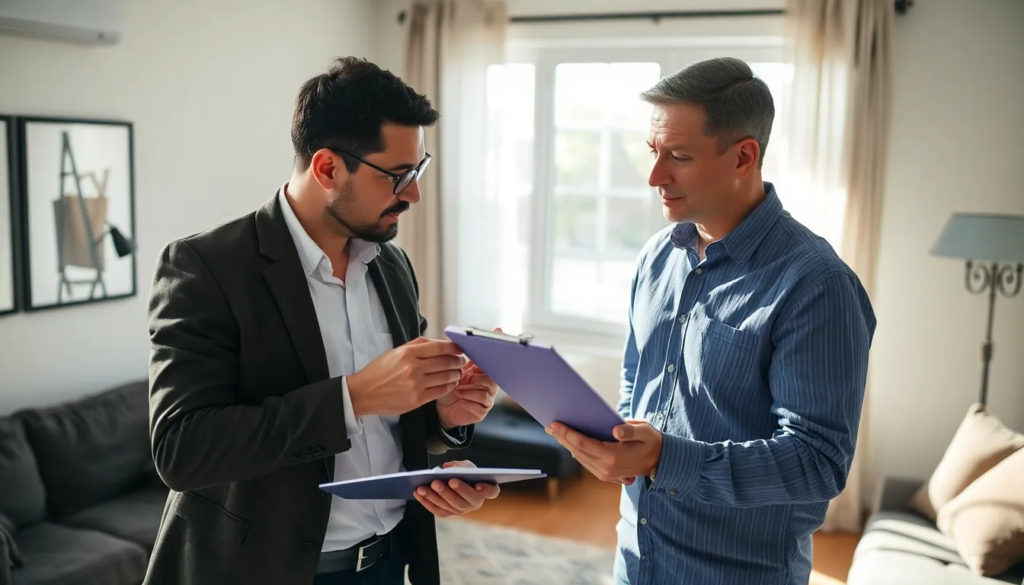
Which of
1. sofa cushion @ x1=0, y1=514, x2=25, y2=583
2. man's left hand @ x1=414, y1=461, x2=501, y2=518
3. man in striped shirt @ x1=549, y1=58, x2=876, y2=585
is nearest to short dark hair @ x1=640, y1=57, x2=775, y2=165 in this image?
man in striped shirt @ x1=549, y1=58, x2=876, y2=585

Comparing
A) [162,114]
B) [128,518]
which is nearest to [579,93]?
[162,114]

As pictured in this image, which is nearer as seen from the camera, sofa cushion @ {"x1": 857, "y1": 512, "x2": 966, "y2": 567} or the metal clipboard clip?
the metal clipboard clip

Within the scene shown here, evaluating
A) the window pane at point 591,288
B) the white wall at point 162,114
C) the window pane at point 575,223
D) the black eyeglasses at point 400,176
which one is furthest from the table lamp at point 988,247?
the white wall at point 162,114

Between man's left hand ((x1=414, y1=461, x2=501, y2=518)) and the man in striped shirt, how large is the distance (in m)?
0.18

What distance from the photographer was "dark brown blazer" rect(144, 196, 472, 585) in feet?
4.66

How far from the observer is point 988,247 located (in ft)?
11.8

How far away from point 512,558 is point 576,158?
231 cm

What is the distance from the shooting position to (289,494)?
5.03 feet

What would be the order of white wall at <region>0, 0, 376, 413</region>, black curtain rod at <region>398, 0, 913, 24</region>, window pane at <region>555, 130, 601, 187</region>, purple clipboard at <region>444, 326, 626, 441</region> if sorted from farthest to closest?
window pane at <region>555, 130, 601, 187</region>
black curtain rod at <region>398, 0, 913, 24</region>
white wall at <region>0, 0, 376, 413</region>
purple clipboard at <region>444, 326, 626, 441</region>

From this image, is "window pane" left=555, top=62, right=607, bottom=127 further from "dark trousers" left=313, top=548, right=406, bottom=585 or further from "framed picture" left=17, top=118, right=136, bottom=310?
"dark trousers" left=313, top=548, right=406, bottom=585

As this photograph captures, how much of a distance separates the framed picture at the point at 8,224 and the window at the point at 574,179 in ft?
8.13

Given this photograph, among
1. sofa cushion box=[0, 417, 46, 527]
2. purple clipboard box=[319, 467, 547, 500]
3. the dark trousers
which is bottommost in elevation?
sofa cushion box=[0, 417, 46, 527]

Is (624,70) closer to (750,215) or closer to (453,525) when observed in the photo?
(453,525)

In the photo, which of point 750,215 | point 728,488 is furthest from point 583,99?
point 728,488
